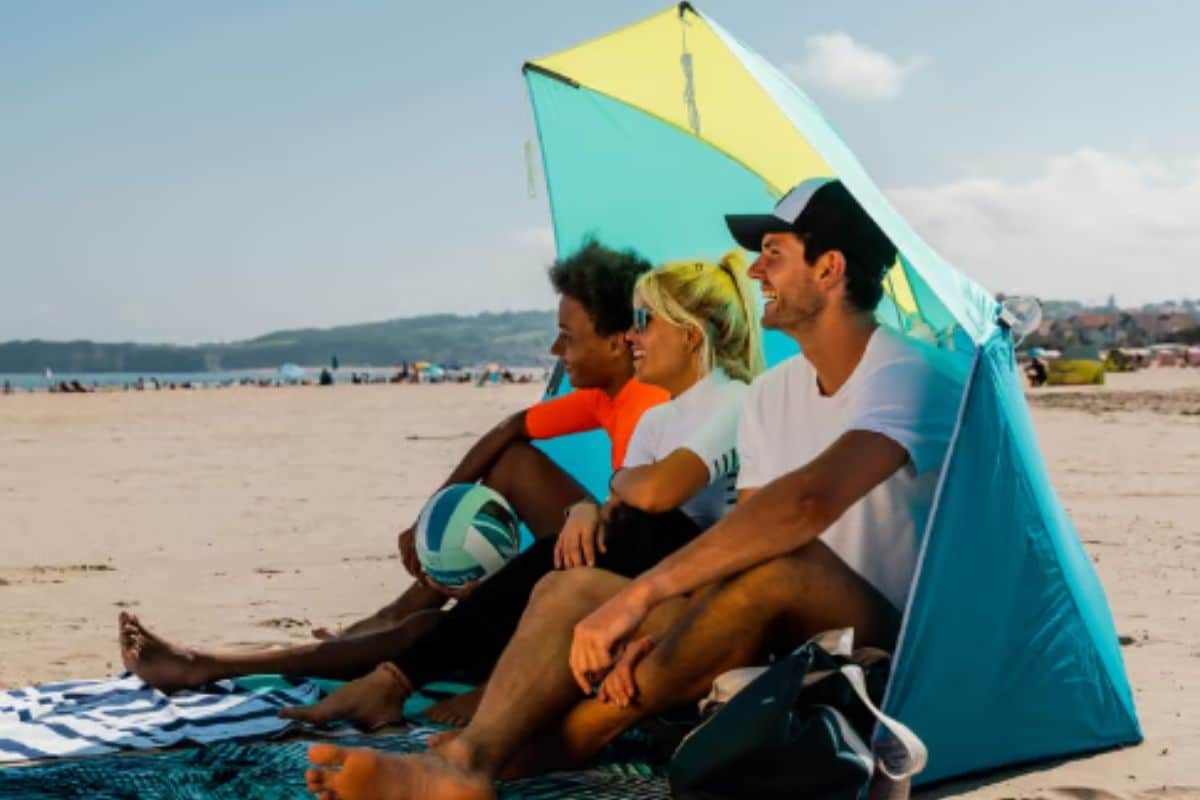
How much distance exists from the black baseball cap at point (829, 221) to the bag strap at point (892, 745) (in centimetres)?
109

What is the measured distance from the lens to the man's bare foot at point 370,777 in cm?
294

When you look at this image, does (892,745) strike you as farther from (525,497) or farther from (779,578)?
(525,497)

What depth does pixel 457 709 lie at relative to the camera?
4.16 meters

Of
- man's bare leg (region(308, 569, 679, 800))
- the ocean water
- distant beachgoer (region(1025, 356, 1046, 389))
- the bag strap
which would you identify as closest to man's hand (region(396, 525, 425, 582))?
man's bare leg (region(308, 569, 679, 800))

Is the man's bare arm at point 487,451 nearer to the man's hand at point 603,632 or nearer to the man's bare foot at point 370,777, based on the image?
the man's hand at point 603,632

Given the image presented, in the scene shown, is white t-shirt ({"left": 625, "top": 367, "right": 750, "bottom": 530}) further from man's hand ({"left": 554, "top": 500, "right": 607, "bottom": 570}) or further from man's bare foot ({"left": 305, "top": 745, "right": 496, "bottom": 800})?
man's bare foot ({"left": 305, "top": 745, "right": 496, "bottom": 800})

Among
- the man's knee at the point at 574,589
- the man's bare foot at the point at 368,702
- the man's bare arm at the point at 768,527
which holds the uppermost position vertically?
the man's bare arm at the point at 768,527

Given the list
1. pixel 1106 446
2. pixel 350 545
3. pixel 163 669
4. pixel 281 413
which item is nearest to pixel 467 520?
pixel 163 669

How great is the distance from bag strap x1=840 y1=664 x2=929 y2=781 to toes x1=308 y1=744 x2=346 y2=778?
1.03 metres

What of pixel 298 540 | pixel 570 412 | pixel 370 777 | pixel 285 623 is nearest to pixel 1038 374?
pixel 298 540

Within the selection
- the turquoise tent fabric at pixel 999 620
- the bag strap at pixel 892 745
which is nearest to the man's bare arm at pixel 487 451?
the turquoise tent fabric at pixel 999 620

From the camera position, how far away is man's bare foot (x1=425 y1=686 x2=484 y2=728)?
413cm

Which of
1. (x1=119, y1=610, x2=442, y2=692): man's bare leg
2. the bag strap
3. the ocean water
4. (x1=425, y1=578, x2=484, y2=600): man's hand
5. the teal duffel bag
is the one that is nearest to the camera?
the teal duffel bag

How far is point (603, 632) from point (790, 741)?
48cm
